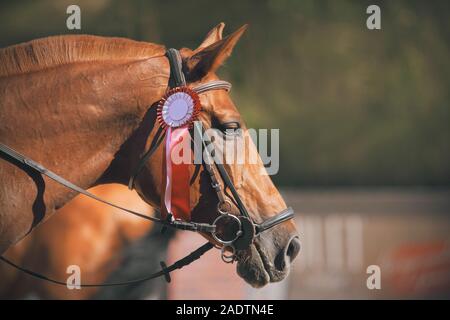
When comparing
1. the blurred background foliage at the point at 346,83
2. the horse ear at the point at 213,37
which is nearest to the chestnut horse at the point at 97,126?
the horse ear at the point at 213,37

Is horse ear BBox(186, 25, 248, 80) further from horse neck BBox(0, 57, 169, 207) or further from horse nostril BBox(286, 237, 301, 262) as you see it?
horse nostril BBox(286, 237, 301, 262)

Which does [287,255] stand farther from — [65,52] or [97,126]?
[65,52]

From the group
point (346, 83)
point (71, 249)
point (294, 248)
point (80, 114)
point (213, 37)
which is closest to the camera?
point (80, 114)

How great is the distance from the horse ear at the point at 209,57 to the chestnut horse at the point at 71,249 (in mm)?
1657

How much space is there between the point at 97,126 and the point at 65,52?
0.26m

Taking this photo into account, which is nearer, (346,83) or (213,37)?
(213,37)

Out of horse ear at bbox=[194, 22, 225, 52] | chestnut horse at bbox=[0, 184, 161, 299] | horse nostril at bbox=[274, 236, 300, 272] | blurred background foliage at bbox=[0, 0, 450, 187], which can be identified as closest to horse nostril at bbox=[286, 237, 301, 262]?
horse nostril at bbox=[274, 236, 300, 272]

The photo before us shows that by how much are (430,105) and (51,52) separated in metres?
4.29

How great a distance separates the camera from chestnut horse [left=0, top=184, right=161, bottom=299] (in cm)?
360

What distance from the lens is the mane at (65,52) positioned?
2.10 m

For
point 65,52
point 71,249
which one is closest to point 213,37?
point 65,52

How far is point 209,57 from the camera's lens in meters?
2.09

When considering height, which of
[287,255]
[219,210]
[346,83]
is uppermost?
[346,83]
